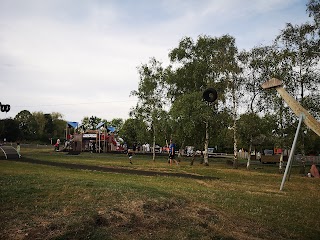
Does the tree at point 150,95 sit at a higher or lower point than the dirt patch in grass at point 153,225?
higher

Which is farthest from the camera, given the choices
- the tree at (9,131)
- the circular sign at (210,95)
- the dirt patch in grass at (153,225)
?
the tree at (9,131)

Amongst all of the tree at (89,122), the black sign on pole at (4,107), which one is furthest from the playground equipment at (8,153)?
the tree at (89,122)

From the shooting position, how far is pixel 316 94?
32.3 meters

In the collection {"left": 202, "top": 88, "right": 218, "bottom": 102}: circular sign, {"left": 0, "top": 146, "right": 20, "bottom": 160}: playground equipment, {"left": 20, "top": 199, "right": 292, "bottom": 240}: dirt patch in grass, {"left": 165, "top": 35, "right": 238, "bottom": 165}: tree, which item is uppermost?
{"left": 165, "top": 35, "right": 238, "bottom": 165}: tree

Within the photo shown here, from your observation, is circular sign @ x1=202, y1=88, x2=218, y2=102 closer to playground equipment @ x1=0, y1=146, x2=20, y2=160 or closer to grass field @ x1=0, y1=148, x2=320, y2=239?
grass field @ x1=0, y1=148, x2=320, y2=239

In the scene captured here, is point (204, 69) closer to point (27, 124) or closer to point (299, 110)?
point (299, 110)

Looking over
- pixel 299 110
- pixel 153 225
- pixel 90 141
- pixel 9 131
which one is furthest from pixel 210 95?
pixel 9 131

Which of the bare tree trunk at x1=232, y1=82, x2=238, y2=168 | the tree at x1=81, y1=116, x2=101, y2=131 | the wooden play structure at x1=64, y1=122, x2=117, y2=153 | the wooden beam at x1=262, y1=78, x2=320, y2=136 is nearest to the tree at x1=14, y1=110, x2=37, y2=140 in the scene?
the tree at x1=81, y1=116, x2=101, y2=131

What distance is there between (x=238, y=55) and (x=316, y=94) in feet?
34.6

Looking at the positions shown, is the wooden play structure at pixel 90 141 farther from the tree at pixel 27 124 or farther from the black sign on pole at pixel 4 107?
the tree at pixel 27 124

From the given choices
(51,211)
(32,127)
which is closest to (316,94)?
(51,211)

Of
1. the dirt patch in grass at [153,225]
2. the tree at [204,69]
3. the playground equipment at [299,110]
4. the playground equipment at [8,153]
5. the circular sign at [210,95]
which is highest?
the tree at [204,69]

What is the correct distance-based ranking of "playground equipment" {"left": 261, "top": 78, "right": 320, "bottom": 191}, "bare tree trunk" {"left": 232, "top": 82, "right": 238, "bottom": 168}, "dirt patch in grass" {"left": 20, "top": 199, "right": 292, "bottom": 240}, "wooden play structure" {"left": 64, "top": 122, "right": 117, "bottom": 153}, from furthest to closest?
"wooden play structure" {"left": 64, "top": 122, "right": 117, "bottom": 153}, "bare tree trunk" {"left": 232, "top": 82, "right": 238, "bottom": 168}, "playground equipment" {"left": 261, "top": 78, "right": 320, "bottom": 191}, "dirt patch in grass" {"left": 20, "top": 199, "right": 292, "bottom": 240}

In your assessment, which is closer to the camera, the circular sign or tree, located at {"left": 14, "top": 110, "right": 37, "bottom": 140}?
the circular sign
